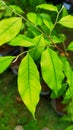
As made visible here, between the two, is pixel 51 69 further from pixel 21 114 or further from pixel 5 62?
pixel 21 114

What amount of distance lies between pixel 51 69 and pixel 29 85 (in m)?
0.12

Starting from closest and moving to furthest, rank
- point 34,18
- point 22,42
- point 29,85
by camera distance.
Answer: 1. point 29,85
2. point 22,42
3. point 34,18

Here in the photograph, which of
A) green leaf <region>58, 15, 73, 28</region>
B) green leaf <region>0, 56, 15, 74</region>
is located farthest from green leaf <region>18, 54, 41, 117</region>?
green leaf <region>58, 15, 73, 28</region>

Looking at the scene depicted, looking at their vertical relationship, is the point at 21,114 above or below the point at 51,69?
below

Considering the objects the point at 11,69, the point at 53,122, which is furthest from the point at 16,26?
the point at 11,69

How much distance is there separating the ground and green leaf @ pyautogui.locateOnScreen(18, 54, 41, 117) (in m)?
2.12

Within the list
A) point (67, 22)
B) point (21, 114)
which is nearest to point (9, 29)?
point (67, 22)

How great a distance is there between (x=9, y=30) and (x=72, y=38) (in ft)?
9.64

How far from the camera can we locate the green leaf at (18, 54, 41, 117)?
0.64m

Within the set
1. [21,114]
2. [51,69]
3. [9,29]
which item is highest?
[9,29]

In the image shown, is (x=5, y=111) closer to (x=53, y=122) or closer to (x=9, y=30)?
(x=53, y=122)

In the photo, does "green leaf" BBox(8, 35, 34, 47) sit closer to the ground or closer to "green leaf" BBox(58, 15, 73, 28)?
"green leaf" BBox(58, 15, 73, 28)

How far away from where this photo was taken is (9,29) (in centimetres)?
69

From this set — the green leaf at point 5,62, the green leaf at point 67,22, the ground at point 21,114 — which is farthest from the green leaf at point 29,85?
the ground at point 21,114
